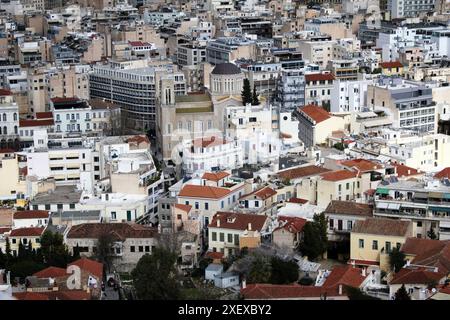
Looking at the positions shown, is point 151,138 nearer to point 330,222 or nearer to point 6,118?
point 6,118

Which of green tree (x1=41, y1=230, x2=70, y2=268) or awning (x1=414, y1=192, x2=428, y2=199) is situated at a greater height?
awning (x1=414, y1=192, x2=428, y2=199)

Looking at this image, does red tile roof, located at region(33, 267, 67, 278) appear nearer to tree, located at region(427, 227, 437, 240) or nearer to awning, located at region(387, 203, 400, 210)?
awning, located at region(387, 203, 400, 210)

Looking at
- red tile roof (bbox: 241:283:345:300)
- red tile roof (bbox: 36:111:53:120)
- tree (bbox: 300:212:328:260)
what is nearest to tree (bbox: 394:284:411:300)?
red tile roof (bbox: 241:283:345:300)

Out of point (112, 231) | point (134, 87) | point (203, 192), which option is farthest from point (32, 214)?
point (134, 87)

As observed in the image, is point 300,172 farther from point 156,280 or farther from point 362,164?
point 156,280

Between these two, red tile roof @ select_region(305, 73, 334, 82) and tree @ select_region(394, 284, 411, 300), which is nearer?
tree @ select_region(394, 284, 411, 300)
